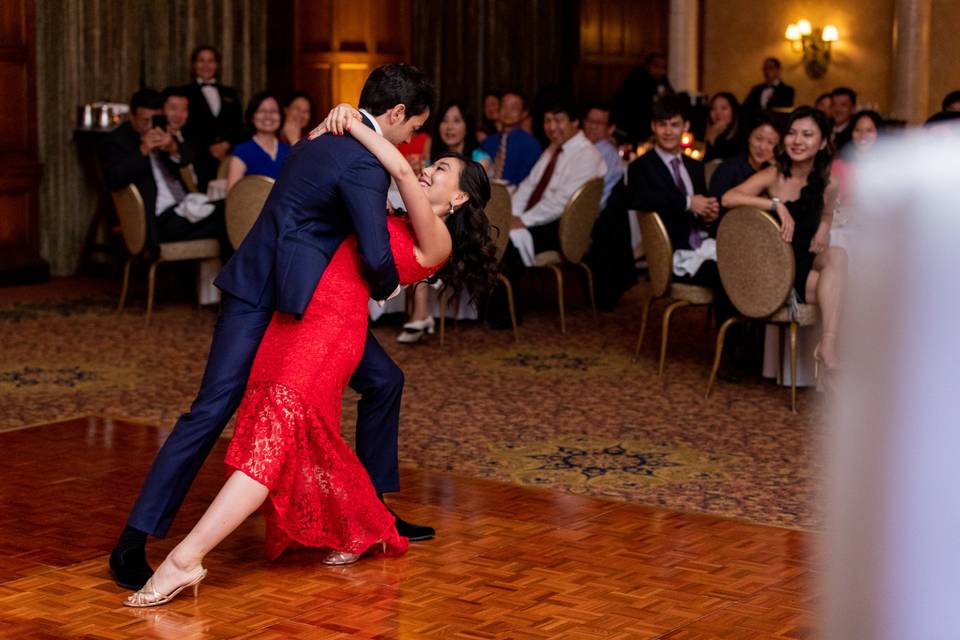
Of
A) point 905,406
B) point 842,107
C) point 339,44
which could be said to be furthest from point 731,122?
point 905,406

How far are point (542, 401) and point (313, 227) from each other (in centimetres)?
282

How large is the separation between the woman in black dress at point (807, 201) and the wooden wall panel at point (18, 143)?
5.37m

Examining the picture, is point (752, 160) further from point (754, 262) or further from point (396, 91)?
point (396, 91)

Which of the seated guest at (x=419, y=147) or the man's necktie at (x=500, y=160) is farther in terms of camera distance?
the seated guest at (x=419, y=147)

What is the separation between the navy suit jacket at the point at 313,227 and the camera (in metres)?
3.09

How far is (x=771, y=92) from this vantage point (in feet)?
45.1

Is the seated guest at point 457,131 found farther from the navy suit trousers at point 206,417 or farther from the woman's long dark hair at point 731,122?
the navy suit trousers at point 206,417

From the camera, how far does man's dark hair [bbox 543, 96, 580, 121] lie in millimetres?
8125

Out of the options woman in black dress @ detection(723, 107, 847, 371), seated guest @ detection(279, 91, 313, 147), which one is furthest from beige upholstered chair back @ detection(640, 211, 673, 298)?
seated guest @ detection(279, 91, 313, 147)

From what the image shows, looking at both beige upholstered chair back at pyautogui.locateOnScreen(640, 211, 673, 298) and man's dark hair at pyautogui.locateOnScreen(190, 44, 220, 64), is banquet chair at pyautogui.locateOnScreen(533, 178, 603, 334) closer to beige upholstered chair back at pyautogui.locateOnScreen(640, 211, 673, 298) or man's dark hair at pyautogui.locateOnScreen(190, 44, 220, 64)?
beige upholstered chair back at pyautogui.locateOnScreen(640, 211, 673, 298)

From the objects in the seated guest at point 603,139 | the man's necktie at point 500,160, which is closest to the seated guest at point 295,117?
the man's necktie at point 500,160

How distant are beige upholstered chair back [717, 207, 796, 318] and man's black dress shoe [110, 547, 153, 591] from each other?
318 cm

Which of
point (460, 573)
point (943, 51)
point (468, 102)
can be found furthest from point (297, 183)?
point (943, 51)

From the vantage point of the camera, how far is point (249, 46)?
10.9m
